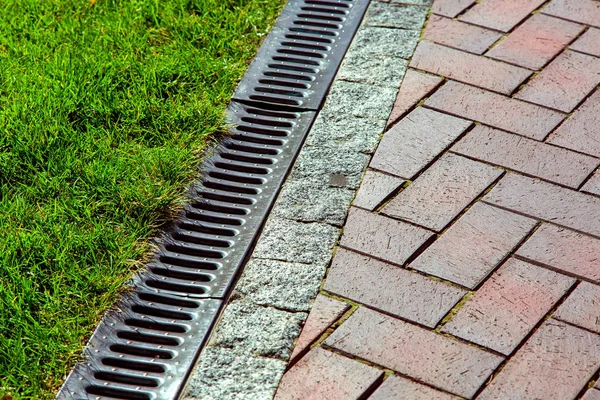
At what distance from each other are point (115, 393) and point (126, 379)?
5 centimetres

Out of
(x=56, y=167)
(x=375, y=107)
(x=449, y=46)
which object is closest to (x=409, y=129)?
(x=375, y=107)

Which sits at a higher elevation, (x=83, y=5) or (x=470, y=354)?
(x=83, y=5)

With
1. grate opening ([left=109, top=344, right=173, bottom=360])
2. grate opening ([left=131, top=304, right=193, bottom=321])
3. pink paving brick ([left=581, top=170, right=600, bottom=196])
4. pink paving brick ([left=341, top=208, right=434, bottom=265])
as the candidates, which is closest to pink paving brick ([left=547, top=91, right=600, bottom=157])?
pink paving brick ([left=581, top=170, right=600, bottom=196])

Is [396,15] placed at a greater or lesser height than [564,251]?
greater

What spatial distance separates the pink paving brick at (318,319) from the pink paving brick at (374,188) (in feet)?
1.44

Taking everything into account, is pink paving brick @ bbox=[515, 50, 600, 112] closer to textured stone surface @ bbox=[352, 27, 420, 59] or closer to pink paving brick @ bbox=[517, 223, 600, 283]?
textured stone surface @ bbox=[352, 27, 420, 59]

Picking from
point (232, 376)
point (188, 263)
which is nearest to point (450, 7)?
point (188, 263)

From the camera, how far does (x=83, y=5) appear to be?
12.0 ft

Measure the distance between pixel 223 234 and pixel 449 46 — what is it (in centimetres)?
138

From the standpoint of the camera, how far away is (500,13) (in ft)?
12.1

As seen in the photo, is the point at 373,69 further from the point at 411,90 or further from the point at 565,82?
the point at 565,82

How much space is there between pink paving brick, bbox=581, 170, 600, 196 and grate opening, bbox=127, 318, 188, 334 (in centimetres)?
143

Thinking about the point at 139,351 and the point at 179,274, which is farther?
the point at 179,274

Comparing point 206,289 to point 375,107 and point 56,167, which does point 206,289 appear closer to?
point 56,167
